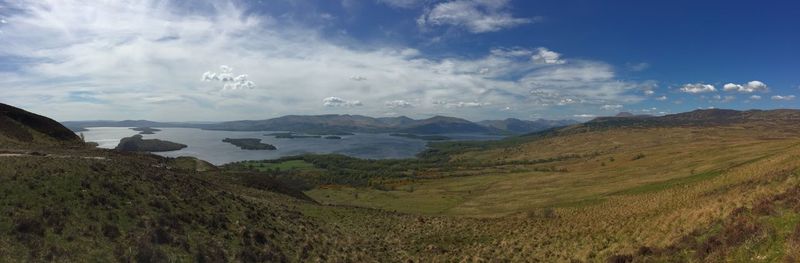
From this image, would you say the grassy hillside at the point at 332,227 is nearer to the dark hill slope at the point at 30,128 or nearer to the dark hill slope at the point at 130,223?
the dark hill slope at the point at 130,223

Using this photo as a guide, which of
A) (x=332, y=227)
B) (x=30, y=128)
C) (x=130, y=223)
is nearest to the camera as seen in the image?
(x=130, y=223)

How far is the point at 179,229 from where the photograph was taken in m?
23.1

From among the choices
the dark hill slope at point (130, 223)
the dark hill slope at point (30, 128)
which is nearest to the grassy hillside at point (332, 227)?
the dark hill slope at point (130, 223)

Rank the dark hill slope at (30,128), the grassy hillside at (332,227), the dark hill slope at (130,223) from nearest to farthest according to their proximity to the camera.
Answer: the grassy hillside at (332,227), the dark hill slope at (130,223), the dark hill slope at (30,128)

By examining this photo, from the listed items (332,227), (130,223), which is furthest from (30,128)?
(130,223)

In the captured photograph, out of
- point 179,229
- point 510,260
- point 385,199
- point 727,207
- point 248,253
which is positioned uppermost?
point 727,207

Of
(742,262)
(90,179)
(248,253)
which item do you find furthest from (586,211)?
(90,179)

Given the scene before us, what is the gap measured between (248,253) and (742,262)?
72.3 feet

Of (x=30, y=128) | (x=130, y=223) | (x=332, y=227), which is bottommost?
(x=332, y=227)

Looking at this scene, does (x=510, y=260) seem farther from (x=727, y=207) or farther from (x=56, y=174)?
(x=56, y=174)

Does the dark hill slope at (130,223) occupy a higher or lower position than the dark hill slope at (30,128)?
lower

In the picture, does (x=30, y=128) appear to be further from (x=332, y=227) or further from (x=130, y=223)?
(x=130, y=223)

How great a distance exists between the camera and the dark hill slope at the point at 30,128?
58.8 m

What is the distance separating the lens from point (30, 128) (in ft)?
214
